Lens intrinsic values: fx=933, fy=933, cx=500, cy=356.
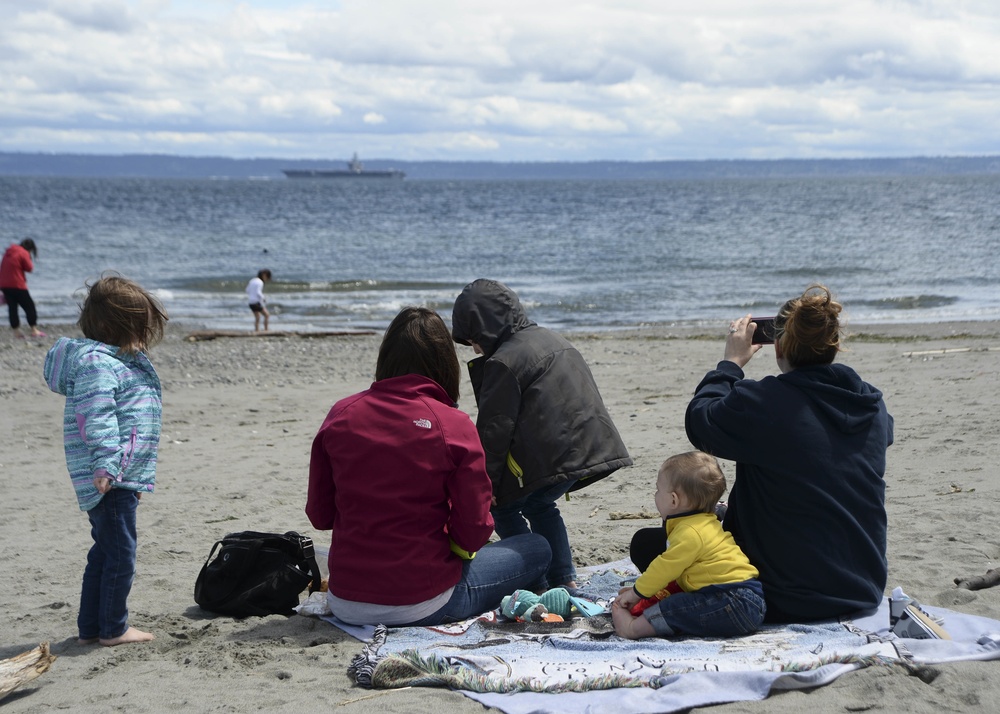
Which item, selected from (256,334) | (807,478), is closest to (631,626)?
(807,478)

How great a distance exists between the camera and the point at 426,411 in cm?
390

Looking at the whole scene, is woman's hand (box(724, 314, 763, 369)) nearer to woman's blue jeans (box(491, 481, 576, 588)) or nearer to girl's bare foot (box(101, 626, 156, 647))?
woman's blue jeans (box(491, 481, 576, 588))

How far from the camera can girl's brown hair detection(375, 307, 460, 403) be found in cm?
398

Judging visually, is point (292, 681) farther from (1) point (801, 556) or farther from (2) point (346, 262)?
(2) point (346, 262)

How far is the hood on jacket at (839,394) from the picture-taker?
375 cm

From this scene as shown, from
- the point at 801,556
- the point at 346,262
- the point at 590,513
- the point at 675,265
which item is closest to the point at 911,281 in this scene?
the point at 675,265

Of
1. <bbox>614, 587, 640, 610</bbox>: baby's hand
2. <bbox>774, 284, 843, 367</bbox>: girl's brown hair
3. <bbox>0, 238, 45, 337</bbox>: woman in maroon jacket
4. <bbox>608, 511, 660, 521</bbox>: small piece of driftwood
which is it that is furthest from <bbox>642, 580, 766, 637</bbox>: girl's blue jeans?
<bbox>0, 238, 45, 337</bbox>: woman in maroon jacket

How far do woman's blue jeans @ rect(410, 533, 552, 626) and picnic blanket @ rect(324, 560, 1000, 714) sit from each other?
98 mm

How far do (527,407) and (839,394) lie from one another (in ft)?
4.56

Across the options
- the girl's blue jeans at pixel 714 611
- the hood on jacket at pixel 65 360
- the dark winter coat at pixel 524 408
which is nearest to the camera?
the girl's blue jeans at pixel 714 611

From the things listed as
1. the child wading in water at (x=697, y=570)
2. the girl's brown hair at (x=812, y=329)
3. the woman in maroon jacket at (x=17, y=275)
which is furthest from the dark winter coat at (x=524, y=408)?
the woman in maroon jacket at (x=17, y=275)

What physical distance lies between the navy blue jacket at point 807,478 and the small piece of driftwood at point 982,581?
801mm

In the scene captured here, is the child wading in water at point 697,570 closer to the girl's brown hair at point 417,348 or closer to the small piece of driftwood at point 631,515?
the girl's brown hair at point 417,348

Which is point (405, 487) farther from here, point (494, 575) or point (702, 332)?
point (702, 332)
